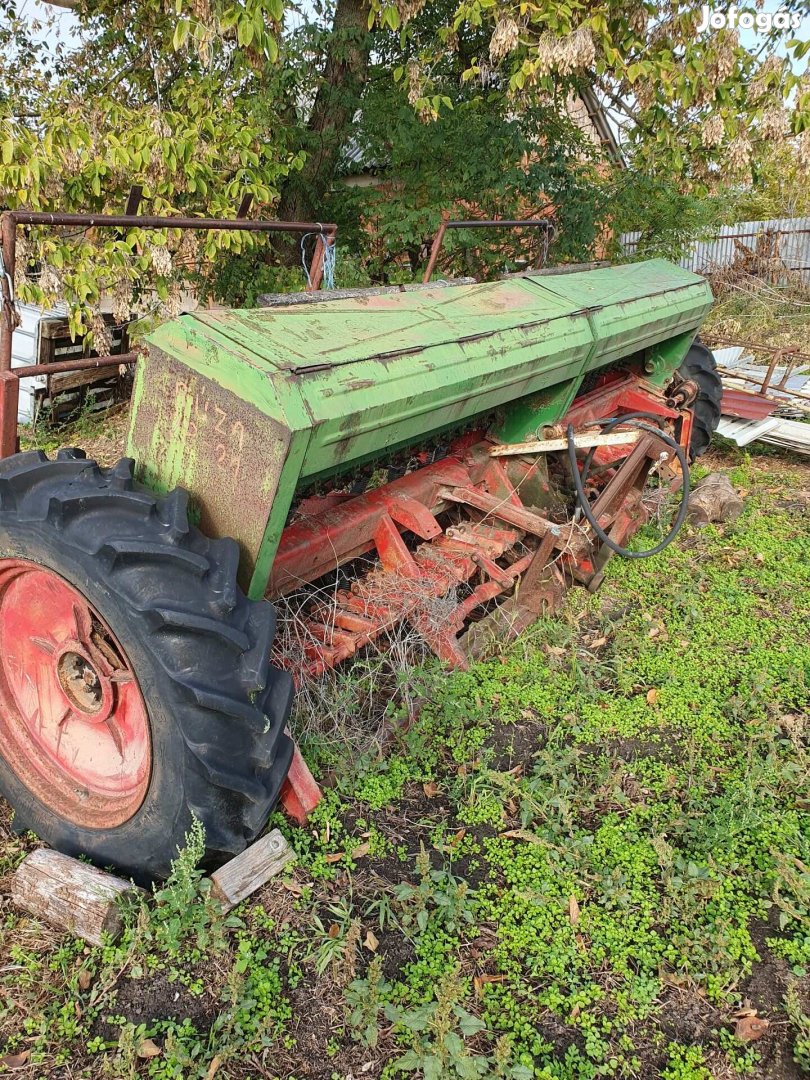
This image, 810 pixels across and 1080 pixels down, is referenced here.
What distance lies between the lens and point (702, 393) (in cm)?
566

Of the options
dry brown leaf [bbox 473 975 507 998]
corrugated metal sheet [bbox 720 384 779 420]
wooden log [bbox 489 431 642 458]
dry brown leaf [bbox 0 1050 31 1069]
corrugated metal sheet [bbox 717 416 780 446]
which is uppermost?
wooden log [bbox 489 431 642 458]

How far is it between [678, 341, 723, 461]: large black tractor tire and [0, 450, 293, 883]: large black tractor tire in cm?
448

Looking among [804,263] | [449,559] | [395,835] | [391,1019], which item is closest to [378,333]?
[449,559]

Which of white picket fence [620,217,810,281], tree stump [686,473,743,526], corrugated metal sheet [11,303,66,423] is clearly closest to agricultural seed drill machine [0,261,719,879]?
tree stump [686,473,743,526]

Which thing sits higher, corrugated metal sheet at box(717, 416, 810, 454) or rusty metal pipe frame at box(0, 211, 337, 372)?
rusty metal pipe frame at box(0, 211, 337, 372)

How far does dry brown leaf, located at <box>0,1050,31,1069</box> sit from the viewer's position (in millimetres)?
1828

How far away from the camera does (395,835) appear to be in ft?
8.14

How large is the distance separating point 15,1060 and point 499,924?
1.27 m

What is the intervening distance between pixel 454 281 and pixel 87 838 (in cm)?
303

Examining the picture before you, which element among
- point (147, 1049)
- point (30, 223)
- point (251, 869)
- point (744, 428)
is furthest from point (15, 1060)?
point (744, 428)

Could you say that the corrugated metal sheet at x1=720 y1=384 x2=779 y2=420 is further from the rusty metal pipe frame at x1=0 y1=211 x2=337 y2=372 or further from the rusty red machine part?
the rusty metal pipe frame at x1=0 y1=211 x2=337 y2=372

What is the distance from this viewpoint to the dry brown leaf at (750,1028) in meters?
1.95

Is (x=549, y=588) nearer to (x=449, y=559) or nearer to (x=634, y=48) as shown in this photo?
(x=449, y=559)

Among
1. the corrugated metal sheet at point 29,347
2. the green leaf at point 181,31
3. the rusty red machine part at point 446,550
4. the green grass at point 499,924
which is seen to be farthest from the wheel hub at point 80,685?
the corrugated metal sheet at point 29,347
